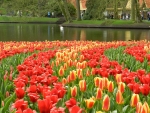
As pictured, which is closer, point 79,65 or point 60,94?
point 60,94

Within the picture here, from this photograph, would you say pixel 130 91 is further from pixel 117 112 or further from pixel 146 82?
pixel 117 112

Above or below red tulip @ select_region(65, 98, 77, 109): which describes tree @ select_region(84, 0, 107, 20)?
above

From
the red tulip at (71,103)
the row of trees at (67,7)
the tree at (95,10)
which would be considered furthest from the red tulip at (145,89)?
the tree at (95,10)

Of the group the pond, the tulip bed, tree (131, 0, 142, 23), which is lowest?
the pond

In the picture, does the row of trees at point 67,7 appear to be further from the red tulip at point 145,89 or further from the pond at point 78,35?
the red tulip at point 145,89

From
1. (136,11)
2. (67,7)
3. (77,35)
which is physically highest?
(67,7)

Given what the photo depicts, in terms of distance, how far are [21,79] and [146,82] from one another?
1039 millimetres

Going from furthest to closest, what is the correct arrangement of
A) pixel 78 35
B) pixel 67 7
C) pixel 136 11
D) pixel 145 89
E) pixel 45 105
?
pixel 67 7 < pixel 136 11 < pixel 78 35 < pixel 145 89 < pixel 45 105

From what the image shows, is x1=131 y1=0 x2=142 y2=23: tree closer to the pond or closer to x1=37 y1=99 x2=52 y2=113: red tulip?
the pond

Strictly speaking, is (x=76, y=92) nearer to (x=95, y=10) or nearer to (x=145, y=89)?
(x=145, y=89)

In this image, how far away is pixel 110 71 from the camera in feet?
10.9

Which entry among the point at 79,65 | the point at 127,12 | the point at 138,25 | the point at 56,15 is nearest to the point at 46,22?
the point at 56,15

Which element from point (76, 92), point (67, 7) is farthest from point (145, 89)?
point (67, 7)

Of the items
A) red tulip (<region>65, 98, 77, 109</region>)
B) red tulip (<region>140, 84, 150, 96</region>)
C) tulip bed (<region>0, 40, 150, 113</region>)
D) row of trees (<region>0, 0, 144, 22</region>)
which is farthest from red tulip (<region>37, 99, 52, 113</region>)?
row of trees (<region>0, 0, 144, 22</region>)
